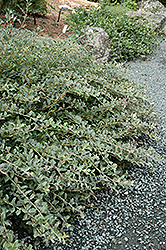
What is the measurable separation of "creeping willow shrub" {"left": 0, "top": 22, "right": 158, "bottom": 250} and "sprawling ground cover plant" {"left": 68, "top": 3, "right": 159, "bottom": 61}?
2238mm

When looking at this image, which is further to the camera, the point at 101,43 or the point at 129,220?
the point at 101,43

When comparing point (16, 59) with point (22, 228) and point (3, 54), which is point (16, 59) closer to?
point (3, 54)

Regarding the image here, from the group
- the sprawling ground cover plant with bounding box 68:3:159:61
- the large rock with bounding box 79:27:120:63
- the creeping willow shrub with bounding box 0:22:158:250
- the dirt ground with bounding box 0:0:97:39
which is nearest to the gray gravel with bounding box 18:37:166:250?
the creeping willow shrub with bounding box 0:22:158:250

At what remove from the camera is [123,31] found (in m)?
4.63

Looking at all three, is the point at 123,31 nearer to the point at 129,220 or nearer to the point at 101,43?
the point at 101,43

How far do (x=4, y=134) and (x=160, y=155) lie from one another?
5.16ft

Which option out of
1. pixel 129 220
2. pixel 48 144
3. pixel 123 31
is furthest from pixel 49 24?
pixel 129 220

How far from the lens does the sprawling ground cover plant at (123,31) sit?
4.48 metres

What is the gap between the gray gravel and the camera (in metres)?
1.63

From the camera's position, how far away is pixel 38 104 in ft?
6.64

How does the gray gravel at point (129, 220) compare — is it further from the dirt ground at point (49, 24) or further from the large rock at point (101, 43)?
the dirt ground at point (49, 24)

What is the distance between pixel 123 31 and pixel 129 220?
12.6 feet

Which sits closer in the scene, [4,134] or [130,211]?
[4,134]

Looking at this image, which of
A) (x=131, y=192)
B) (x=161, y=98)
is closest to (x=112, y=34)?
(x=161, y=98)
